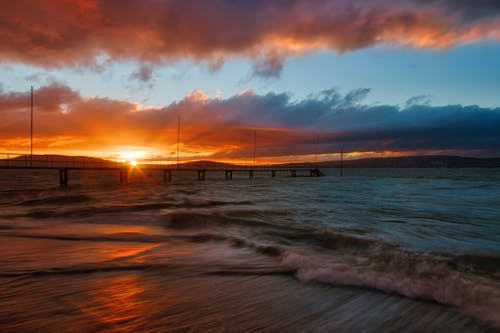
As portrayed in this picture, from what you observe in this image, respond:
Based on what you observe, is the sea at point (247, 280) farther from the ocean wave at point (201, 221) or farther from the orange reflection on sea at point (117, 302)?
the ocean wave at point (201, 221)

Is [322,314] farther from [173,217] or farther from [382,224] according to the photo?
[173,217]

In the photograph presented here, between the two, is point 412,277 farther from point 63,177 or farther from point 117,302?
point 63,177

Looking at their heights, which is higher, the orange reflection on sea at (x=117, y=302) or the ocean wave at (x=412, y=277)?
the orange reflection on sea at (x=117, y=302)

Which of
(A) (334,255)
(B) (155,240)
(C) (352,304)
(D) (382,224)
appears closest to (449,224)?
(D) (382,224)

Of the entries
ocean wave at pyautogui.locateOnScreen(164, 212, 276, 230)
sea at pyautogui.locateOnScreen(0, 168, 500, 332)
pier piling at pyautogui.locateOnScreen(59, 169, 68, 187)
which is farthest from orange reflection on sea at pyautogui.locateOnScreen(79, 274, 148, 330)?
pier piling at pyautogui.locateOnScreen(59, 169, 68, 187)

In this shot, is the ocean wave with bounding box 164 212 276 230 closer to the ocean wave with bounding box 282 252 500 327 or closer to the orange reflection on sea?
the ocean wave with bounding box 282 252 500 327

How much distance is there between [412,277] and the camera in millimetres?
5195

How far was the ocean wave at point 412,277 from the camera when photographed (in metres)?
4.21

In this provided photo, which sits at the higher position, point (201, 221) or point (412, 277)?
point (412, 277)

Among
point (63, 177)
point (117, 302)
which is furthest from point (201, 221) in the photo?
point (63, 177)

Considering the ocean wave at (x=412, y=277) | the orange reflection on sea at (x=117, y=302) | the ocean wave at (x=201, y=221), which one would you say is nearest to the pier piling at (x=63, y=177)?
the ocean wave at (x=201, y=221)

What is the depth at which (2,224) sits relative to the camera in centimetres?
1088

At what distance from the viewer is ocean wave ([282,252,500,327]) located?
421 centimetres

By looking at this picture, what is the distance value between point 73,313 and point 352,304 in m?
3.35
